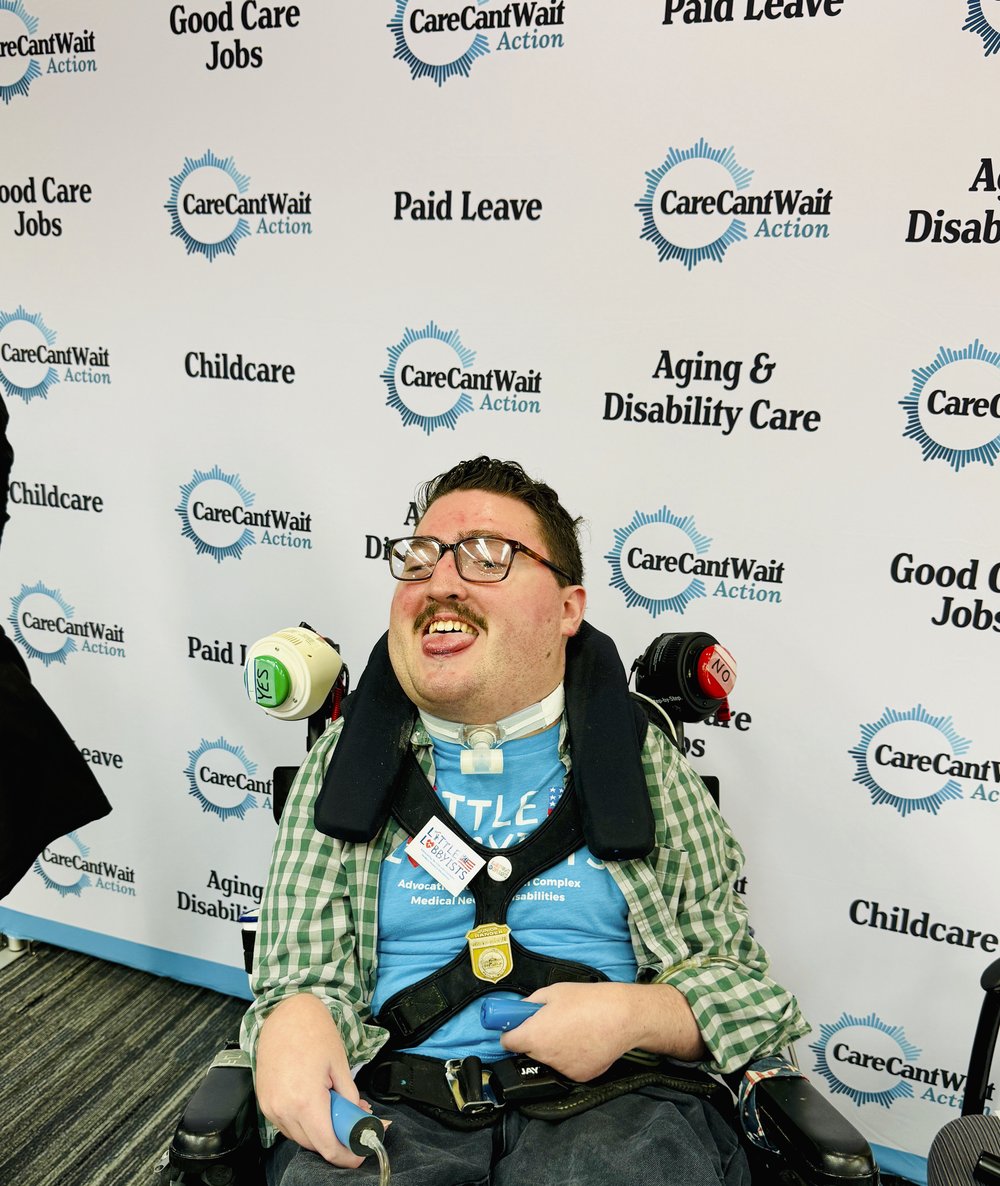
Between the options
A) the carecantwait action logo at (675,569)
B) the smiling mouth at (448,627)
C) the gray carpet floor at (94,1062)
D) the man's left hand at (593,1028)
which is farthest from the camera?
the gray carpet floor at (94,1062)

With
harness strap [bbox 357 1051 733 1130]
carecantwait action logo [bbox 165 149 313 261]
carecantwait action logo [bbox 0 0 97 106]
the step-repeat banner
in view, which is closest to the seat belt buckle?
harness strap [bbox 357 1051 733 1130]

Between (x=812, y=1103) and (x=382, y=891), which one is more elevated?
(x=382, y=891)

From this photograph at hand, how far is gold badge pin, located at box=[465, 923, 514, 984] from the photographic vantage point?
161 cm

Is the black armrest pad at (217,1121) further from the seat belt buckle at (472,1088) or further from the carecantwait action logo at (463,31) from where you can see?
the carecantwait action logo at (463,31)

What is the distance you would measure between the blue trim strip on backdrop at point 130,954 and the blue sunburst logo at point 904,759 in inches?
75.5

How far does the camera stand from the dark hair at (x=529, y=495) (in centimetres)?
178

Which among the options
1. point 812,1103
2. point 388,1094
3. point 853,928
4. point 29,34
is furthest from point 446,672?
point 29,34

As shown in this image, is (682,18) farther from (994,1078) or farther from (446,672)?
(994,1078)

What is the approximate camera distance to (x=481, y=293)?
91.2 inches

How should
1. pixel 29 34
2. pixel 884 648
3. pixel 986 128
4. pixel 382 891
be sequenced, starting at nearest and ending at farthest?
pixel 382 891 < pixel 986 128 < pixel 884 648 < pixel 29 34

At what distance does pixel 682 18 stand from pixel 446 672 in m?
1.47

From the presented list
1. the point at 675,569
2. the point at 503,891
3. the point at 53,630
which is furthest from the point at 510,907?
the point at 53,630

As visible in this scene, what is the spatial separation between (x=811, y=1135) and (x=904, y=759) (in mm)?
1062

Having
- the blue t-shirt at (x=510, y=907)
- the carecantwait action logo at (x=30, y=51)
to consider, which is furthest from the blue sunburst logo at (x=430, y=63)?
the blue t-shirt at (x=510, y=907)
